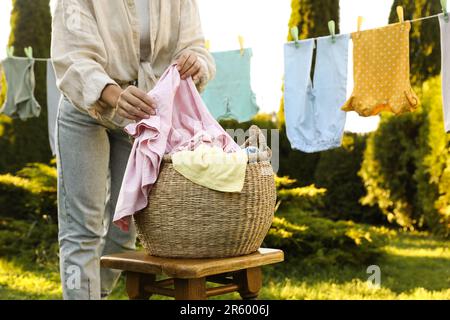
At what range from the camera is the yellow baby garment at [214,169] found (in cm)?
156

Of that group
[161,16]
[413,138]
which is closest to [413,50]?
[413,138]

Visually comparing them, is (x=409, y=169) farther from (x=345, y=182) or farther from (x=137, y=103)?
(x=137, y=103)

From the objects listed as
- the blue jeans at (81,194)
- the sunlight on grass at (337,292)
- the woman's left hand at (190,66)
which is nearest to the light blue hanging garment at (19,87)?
the sunlight on grass at (337,292)

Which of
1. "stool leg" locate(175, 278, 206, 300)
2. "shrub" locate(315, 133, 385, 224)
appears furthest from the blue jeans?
"shrub" locate(315, 133, 385, 224)

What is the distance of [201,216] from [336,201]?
207 inches

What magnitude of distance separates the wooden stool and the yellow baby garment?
7.9 inches

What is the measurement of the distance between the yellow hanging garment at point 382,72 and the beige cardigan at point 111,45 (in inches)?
79.3

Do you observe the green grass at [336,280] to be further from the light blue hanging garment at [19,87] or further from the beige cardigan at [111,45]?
the beige cardigan at [111,45]

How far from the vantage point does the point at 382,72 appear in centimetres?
380

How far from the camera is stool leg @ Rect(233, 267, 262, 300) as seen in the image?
68.0 inches

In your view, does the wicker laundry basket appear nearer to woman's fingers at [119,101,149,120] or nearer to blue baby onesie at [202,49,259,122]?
woman's fingers at [119,101,149,120]

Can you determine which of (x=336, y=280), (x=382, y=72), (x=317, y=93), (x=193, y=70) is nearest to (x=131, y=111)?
(x=193, y=70)
